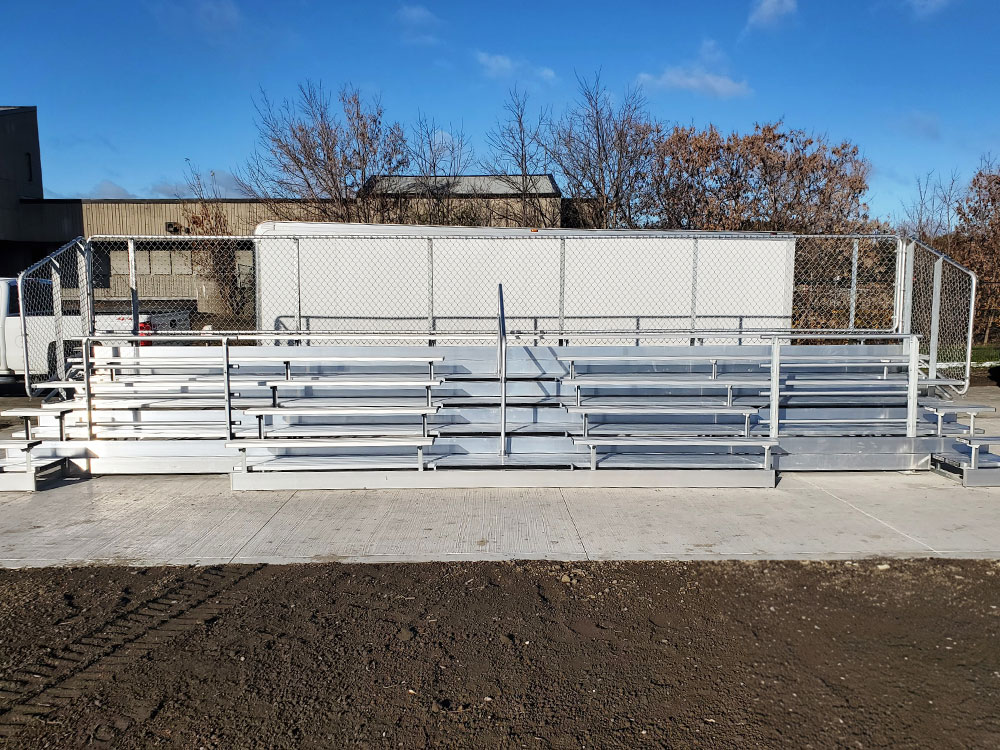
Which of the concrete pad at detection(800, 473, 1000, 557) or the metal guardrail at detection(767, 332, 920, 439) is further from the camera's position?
the metal guardrail at detection(767, 332, 920, 439)

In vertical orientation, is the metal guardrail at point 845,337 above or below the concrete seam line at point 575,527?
above

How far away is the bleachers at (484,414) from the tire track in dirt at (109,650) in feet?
7.83

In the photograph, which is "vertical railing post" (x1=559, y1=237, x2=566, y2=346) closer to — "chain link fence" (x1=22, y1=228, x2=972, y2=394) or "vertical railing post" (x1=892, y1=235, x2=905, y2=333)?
"chain link fence" (x1=22, y1=228, x2=972, y2=394)

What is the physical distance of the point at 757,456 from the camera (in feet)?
23.1

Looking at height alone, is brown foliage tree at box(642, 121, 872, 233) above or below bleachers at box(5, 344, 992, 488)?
above

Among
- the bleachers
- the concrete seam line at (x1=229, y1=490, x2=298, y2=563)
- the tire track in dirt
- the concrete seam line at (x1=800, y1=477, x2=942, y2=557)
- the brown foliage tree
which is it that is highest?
the brown foliage tree

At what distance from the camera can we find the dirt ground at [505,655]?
9.62 ft

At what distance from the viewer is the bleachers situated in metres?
6.88

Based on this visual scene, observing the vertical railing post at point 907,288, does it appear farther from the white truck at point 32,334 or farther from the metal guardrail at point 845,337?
the white truck at point 32,334

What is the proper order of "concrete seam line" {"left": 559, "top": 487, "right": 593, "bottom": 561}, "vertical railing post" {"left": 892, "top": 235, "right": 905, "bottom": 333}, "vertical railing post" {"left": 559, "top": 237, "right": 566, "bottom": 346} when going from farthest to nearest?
"vertical railing post" {"left": 559, "top": 237, "right": 566, "bottom": 346}, "vertical railing post" {"left": 892, "top": 235, "right": 905, "bottom": 333}, "concrete seam line" {"left": 559, "top": 487, "right": 593, "bottom": 561}

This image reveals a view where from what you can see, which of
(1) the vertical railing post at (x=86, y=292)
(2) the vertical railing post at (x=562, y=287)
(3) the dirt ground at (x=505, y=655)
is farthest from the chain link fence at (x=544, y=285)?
(3) the dirt ground at (x=505, y=655)

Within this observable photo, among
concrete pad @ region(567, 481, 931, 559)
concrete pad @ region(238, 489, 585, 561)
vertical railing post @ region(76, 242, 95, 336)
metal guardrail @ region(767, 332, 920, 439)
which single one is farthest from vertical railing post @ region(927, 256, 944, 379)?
vertical railing post @ region(76, 242, 95, 336)

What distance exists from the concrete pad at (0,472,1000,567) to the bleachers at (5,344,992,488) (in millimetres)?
319

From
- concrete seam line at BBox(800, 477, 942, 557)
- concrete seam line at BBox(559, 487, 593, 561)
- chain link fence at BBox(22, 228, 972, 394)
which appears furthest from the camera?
chain link fence at BBox(22, 228, 972, 394)
